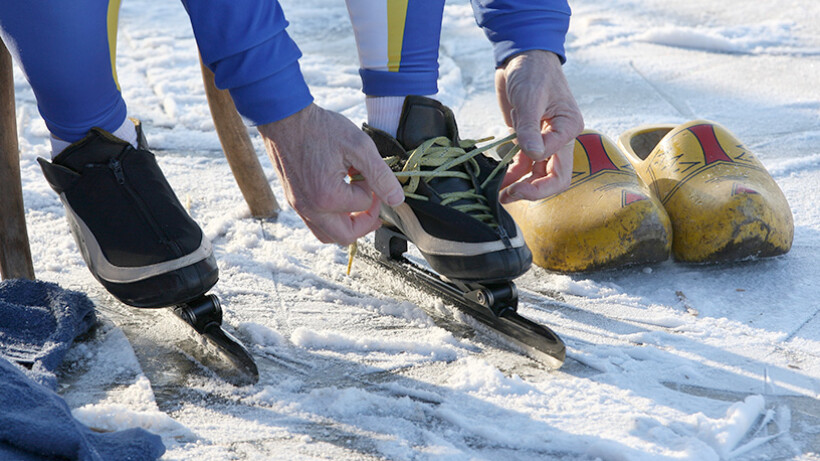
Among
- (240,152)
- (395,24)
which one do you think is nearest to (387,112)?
(395,24)

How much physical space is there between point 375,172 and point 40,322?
0.54 metres

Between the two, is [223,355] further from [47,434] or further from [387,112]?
[387,112]

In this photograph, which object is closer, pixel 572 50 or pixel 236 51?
pixel 236 51

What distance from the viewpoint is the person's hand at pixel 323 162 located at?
981 millimetres

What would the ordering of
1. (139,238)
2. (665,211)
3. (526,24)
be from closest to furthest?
1. (139,238)
2. (526,24)
3. (665,211)

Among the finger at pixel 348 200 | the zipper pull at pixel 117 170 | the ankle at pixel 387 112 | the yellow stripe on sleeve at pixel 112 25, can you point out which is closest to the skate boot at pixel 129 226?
the zipper pull at pixel 117 170

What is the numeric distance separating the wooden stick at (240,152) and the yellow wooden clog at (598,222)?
0.56 metres

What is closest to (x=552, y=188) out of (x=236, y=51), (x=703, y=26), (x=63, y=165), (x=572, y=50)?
(x=236, y=51)

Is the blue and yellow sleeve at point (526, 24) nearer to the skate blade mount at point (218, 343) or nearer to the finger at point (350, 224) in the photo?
the finger at point (350, 224)

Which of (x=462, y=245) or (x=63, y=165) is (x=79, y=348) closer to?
(x=63, y=165)

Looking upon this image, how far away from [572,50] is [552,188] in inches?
73.7

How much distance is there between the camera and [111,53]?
1.11m

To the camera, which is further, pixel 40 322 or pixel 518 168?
pixel 518 168

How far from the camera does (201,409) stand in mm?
991
